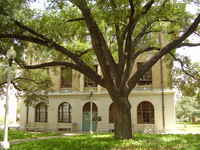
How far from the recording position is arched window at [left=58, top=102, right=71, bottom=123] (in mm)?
29562

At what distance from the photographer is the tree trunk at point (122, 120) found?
11.5m

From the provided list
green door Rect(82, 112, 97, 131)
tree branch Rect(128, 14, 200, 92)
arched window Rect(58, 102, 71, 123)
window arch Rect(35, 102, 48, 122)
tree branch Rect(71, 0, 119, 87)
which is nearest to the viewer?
tree branch Rect(71, 0, 119, 87)

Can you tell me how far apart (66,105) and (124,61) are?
60.3ft

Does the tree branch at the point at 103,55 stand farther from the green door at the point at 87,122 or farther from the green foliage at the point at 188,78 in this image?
the green door at the point at 87,122

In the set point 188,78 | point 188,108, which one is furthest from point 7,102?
point 188,108

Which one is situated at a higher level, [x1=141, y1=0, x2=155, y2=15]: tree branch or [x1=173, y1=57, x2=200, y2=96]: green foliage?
[x1=141, y1=0, x2=155, y2=15]: tree branch

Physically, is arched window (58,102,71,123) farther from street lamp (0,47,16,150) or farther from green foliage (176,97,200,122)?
green foliage (176,97,200,122)

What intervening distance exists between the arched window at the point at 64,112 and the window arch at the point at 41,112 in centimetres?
210

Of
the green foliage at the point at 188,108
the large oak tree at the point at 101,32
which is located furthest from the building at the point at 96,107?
the green foliage at the point at 188,108

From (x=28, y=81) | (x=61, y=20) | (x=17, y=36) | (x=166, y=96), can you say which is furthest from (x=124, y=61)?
(x=166, y=96)

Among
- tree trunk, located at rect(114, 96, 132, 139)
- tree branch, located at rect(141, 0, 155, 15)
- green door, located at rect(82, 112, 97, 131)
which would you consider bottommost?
green door, located at rect(82, 112, 97, 131)

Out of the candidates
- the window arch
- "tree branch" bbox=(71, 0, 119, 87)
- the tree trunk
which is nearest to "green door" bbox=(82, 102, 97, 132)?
the window arch

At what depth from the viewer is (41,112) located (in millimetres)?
31047

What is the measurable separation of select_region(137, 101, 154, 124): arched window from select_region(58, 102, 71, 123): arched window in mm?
8760
